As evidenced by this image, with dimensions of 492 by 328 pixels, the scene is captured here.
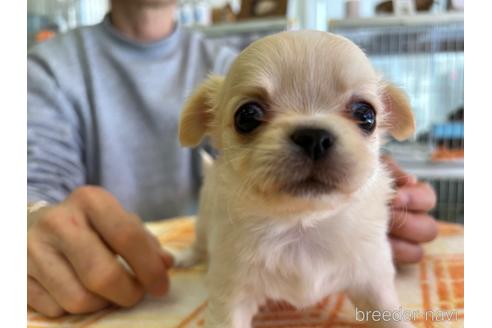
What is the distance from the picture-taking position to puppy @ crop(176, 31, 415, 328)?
66cm

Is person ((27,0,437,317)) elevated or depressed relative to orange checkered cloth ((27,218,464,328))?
elevated

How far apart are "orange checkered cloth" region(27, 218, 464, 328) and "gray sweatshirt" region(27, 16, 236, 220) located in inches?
34.9

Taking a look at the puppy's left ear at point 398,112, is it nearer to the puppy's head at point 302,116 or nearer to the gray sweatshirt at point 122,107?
the puppy's head at point 302,116

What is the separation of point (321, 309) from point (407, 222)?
34 cm

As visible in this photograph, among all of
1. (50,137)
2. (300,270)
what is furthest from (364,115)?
(50,137)

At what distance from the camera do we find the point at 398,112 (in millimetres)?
931

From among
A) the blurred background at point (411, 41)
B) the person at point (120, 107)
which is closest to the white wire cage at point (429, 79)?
the blurred background at point (411, 41)

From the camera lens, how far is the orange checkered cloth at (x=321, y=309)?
2.54 ft

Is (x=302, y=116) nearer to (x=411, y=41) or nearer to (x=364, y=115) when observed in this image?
(x=364, y=115)

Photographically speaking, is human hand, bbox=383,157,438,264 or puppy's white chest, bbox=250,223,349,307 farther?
human hand, bbox=383,157,438,264

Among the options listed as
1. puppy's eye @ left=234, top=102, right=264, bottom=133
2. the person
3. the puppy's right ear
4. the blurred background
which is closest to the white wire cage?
the blurred background

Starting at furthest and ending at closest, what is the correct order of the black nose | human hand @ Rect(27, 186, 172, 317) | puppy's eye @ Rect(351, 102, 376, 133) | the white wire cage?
the white wire cage
human hand @ Rect(27, 186, 172, 317)
puppy's eye @ Rect(351, 102, 376, 133)
the black nose

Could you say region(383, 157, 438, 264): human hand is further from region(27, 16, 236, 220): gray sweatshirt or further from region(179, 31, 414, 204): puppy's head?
region(27, 16, 236, 220): gray sweatshirt
